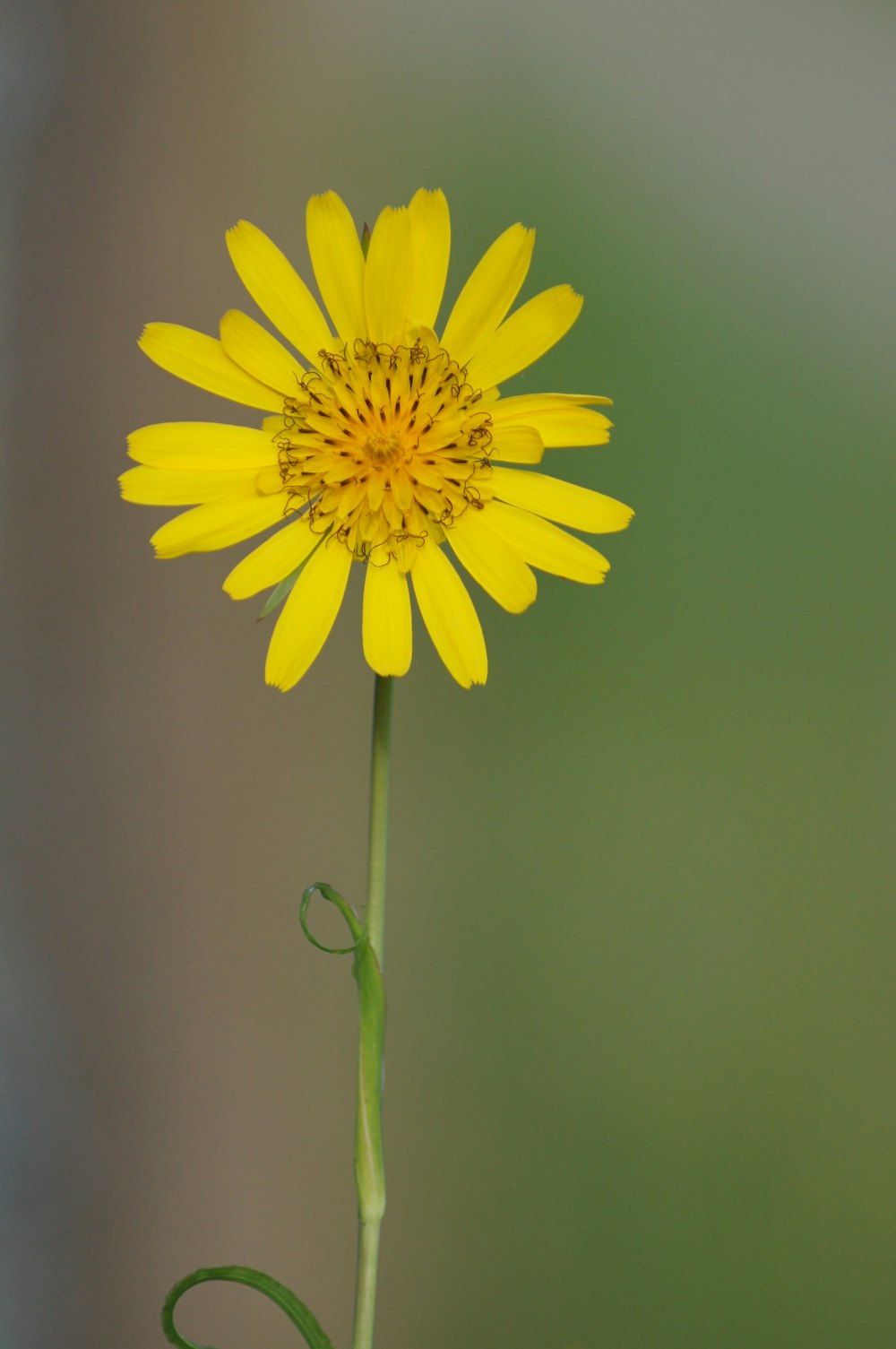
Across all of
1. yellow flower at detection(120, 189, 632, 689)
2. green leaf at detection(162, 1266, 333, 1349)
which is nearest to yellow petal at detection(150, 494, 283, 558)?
yellow flower at detection(120, 189, 632, 689)

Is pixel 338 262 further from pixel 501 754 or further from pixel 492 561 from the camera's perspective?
pixel 501 754

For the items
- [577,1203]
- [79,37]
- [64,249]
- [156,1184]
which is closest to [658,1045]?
[577,1203]

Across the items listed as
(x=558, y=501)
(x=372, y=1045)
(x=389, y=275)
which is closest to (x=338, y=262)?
(x=389, y=275)

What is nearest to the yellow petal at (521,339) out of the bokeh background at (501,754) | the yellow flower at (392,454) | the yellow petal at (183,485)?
the yellow flower at (392,454)

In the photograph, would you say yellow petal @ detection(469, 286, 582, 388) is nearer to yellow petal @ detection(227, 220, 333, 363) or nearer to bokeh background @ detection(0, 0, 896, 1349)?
yellow petal @ detection(227, 220, 333, 363)

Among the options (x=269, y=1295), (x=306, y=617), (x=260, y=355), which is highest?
(x=260, y=355)

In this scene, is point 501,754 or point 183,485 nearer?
point 183,485

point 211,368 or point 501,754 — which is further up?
point 211,368

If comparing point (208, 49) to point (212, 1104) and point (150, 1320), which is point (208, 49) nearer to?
point (212, 1104)
